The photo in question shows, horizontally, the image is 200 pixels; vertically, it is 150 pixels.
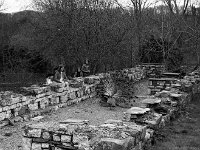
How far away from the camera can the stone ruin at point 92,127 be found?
5.07m

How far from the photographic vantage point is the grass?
6294 mm

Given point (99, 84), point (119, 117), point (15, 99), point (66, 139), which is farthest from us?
point (99, 84)

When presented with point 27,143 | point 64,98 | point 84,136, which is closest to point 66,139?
point 84,136

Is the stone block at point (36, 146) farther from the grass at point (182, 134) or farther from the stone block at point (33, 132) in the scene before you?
the grass at point (182, 134)

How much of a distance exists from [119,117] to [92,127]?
463 centimetres

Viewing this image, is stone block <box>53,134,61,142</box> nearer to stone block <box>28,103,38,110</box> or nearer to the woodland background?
stone block <box>28,103,38,110</box>

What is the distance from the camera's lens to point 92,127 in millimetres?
5508

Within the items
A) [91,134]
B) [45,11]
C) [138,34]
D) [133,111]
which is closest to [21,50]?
[45,11]

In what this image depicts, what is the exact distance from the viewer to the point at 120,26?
1786 centimetres

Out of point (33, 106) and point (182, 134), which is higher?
point (33, 106)

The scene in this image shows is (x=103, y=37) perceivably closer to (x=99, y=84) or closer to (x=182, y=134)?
(x=99, y=84)

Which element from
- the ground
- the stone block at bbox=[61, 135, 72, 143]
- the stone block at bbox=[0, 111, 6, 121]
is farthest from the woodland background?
the stone block at bbox=[61, 135, 72, 143]

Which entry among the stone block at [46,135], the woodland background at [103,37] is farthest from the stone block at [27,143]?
the woodland background at [103,37]

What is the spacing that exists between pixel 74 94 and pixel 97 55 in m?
5.28
